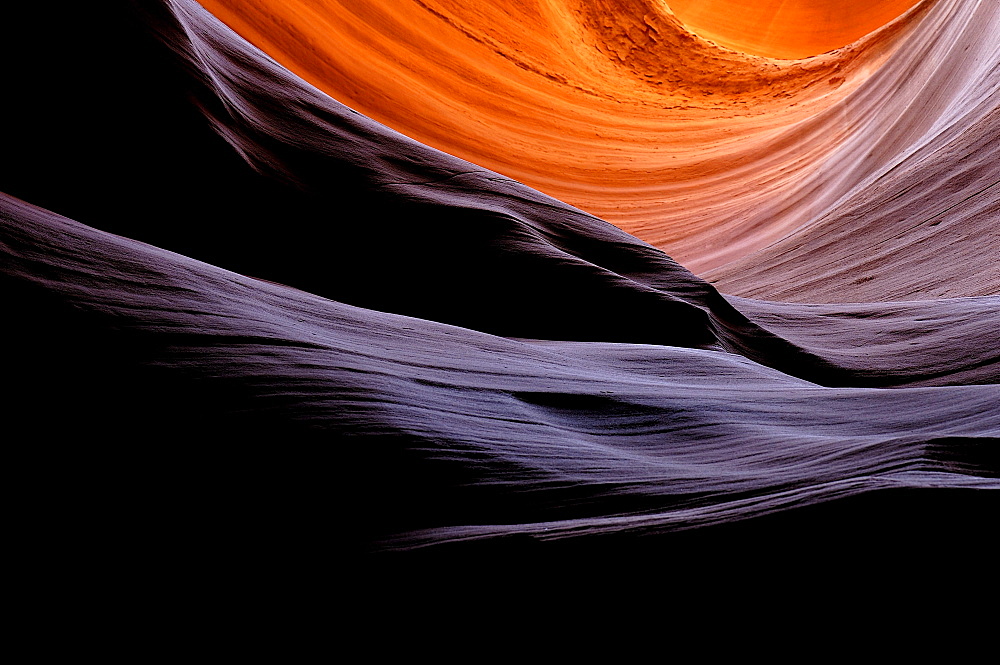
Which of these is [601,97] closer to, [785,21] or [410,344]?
[785,21]

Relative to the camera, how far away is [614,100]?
3.52 metres

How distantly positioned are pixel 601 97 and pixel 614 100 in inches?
3.0

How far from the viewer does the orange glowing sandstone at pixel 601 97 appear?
2525mm

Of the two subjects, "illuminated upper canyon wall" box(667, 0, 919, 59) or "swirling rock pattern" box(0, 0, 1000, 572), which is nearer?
"swirling rock pattern" box(0, 0, 1000, 572)

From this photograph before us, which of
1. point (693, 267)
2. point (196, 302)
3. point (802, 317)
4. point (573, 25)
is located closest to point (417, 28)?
point (573, 25)

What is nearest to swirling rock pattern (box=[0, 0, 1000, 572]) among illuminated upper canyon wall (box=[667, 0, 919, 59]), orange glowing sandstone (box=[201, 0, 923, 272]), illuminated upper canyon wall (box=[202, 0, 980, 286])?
illuminated upper canyon wall (box=[202, 0, 980, 286])

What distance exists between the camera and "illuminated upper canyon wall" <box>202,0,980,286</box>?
246 cm

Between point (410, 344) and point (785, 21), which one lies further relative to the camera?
point (785, 21)

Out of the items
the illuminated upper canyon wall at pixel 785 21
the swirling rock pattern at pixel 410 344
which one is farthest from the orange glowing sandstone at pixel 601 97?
the illuminated upper canyon wall at pixel 785 21

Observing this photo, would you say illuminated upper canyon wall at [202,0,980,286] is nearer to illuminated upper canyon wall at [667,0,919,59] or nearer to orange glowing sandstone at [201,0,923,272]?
orange glowing sandstone at [201,0,923,272]

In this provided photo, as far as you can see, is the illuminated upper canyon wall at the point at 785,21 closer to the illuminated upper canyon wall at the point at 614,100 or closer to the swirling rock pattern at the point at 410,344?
the illuminated upper canyon wall at the point at 614,100

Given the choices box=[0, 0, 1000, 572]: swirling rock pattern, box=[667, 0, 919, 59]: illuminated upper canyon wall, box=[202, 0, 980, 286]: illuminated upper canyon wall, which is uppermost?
box=[667, 0, 919, 59]: illuminated upper canyon wall

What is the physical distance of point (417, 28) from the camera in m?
2.96

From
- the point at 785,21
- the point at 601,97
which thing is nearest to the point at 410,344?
the point at 601,97
